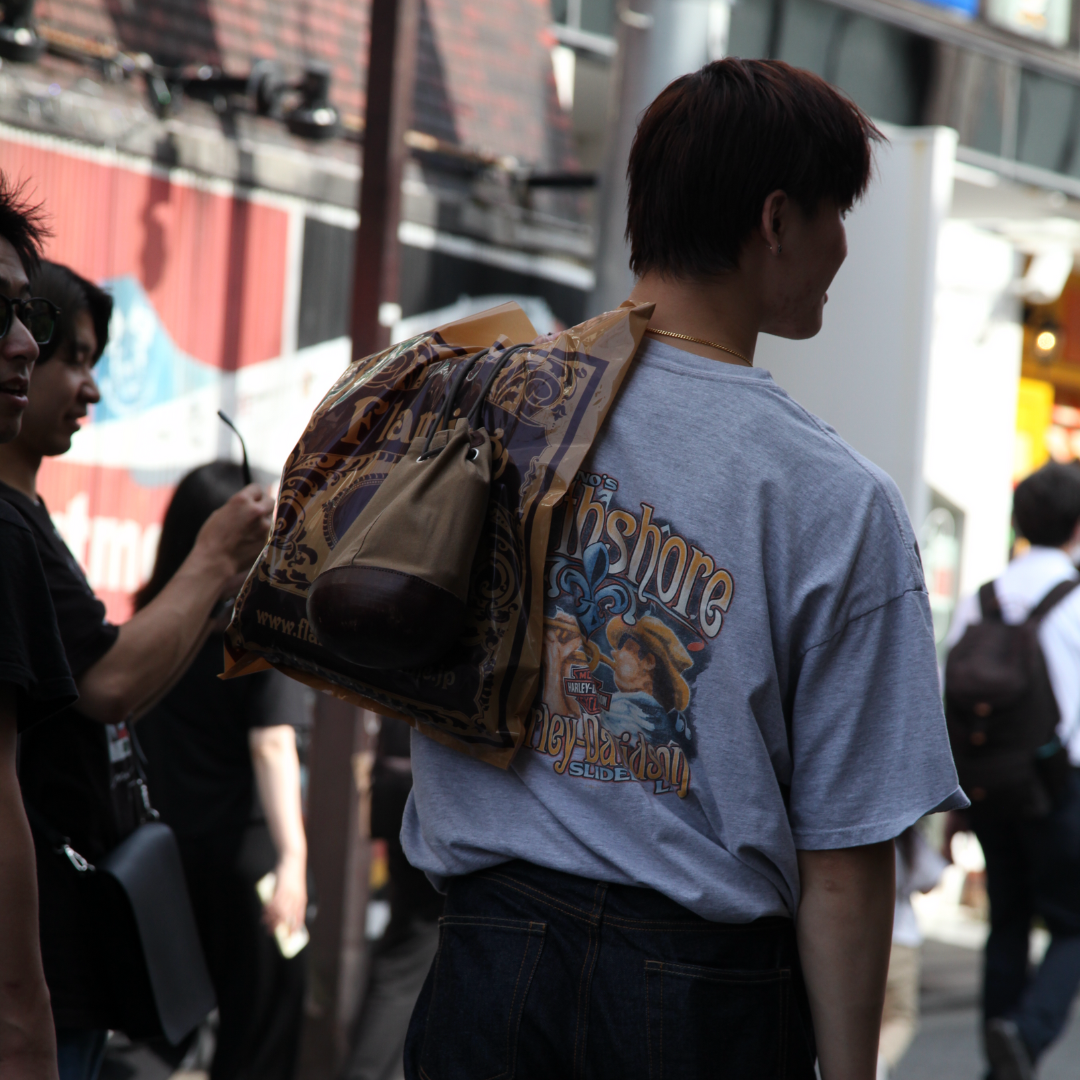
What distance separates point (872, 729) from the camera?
4.97ft

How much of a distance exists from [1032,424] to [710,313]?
9904 mm

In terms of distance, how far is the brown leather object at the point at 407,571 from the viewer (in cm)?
144

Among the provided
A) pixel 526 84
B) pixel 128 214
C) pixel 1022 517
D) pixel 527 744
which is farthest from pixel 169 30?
pixel 527 744

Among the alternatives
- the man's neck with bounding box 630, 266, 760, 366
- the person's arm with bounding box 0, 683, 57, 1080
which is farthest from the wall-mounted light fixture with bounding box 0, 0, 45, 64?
the man's neck with bounding box 630, 266, 760, 366

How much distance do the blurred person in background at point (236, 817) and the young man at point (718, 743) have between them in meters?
2.04

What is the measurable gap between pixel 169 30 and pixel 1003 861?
422cm

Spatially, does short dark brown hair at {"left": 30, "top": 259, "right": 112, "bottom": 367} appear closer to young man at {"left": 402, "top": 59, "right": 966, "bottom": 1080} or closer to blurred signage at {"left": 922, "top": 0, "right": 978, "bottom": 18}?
young man at {"left": 402, "top": 59, "right": 966, "bottom": 1080}

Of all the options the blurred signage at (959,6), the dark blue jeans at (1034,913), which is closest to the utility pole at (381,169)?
the dark blue jeans at (1034,913)

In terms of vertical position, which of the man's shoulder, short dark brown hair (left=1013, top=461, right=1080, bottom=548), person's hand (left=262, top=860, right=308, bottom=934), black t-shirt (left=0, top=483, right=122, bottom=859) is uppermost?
the man's shoulder

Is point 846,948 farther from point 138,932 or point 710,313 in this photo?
point 138,932

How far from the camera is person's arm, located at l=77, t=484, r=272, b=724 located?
2162 mm

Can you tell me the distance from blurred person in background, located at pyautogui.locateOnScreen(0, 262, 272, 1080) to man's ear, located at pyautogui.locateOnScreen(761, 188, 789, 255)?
3.60 ft

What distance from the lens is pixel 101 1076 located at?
3.19 meters

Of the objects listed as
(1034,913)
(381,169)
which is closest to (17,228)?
(381,169)
